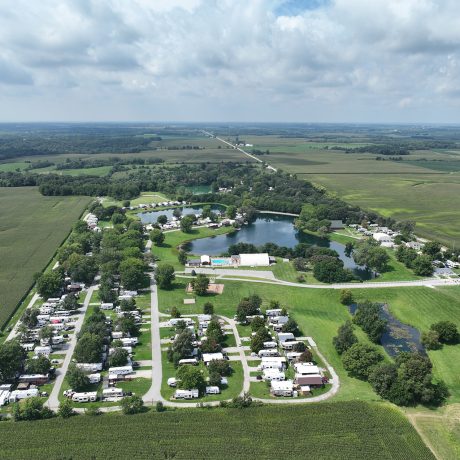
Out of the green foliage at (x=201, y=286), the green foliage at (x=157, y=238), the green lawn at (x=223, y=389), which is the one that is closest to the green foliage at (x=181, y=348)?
the green lawn at (x=223, y=389)

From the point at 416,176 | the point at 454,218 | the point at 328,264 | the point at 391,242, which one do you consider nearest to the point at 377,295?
the point at 328,264

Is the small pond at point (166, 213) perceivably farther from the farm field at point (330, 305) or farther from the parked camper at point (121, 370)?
the parked camper at point (121, 370)

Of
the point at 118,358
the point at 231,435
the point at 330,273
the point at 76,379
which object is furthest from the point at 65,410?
the point at 330,273

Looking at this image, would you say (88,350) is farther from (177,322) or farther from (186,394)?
(186,394)

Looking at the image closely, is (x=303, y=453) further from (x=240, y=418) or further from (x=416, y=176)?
(x=416, y=176)

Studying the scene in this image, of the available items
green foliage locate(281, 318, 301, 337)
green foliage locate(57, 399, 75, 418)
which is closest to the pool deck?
green foliage locate(281, 318, 301, 337)
